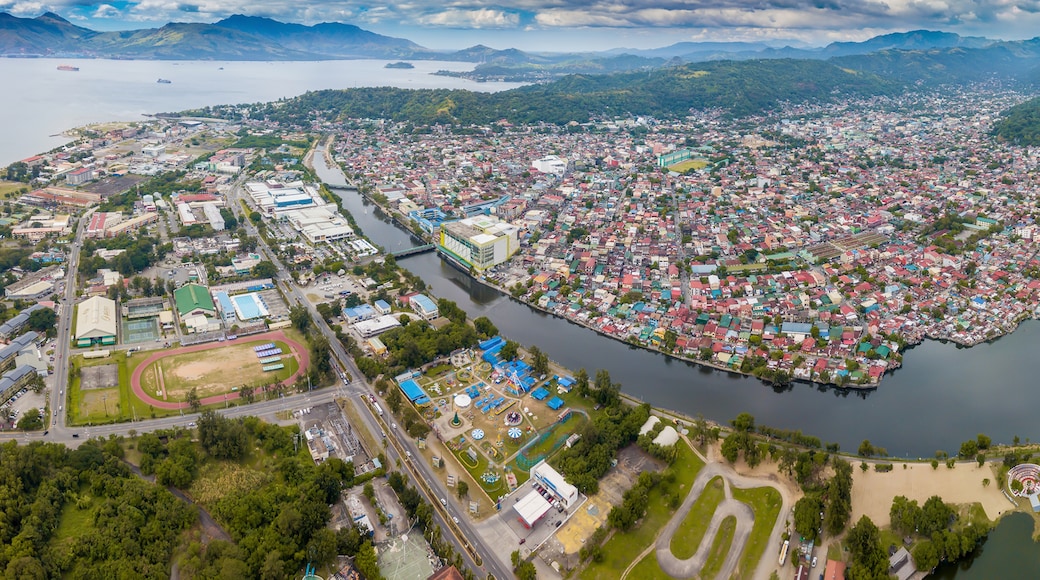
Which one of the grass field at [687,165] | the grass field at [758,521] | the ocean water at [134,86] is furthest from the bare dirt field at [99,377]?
the grass field at [687,165]

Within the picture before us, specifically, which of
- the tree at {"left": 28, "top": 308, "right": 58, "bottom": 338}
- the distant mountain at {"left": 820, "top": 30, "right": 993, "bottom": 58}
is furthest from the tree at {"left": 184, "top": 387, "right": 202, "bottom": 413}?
the distant mountain at {"left": 820, "top": 30, "right": 993, "bottom": 58}

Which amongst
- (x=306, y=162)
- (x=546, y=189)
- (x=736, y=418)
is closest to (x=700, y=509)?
(x=736, y=418)

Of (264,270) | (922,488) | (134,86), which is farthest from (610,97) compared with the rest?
(134,86)

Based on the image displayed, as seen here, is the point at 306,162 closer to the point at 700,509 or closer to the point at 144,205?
the point at 144,205

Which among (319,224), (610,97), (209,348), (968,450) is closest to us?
(968,450)

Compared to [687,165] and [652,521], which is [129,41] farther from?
[652,521]

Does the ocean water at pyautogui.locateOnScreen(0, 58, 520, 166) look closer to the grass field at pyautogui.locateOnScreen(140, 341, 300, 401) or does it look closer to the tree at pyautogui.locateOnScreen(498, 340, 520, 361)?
the grass field at pyautogui.locateOnScreen(140, 341, 300, 401)

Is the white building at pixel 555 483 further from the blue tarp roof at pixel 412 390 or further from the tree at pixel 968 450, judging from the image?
the tree at pixel 968 450
